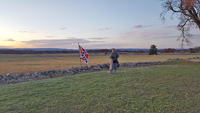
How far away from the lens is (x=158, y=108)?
4.54 meters

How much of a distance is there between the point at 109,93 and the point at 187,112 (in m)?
2.81

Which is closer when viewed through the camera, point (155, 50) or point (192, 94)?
point (192, 94)

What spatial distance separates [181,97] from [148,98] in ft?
3.87

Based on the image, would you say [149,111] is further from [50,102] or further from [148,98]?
[50,102]

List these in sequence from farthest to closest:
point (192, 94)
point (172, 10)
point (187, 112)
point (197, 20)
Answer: point (172, 10), point (197, 20), point (192, 94), point (187, 112)

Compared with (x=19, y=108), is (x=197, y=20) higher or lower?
higher

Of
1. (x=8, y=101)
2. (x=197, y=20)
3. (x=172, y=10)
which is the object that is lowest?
(x=8, y=101)

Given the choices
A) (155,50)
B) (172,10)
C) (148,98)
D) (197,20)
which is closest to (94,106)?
(148,98)

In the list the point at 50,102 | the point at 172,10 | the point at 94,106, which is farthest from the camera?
the point at 172,10

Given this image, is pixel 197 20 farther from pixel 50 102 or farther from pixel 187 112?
pixel 50 102

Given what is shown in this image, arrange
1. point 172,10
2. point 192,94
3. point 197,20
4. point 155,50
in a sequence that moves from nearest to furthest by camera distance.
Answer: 1. point 192,94
2. point 197,20
3. point 172,10
4. point 155,50

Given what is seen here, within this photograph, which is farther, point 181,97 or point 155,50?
point 155,50

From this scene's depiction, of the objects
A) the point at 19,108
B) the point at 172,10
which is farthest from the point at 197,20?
the point at 19,108

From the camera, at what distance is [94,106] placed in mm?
4840
